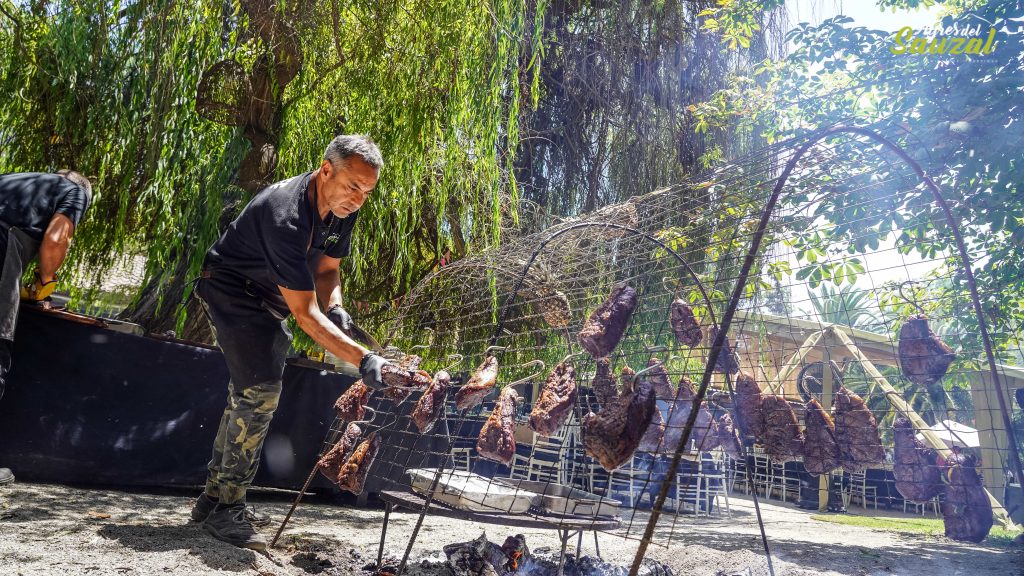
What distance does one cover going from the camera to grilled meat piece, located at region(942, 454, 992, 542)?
11.1ft

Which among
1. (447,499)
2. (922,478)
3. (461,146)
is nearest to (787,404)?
(922,478)

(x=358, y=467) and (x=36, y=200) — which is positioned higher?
(x=36, y=200)

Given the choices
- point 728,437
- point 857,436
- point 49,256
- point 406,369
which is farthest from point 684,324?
point 49,256

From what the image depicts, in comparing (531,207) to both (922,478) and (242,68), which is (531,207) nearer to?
(242,68)

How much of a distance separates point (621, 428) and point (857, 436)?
1.34 metres

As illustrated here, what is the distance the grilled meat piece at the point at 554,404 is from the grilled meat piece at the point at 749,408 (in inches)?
42.9

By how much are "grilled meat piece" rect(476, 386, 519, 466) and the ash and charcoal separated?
65 centimetres

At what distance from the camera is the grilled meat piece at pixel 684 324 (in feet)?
11.9

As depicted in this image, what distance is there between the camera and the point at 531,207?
842 centimetres

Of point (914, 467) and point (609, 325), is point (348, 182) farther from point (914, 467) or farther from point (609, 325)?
point (914, 467)

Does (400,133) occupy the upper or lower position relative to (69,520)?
upper

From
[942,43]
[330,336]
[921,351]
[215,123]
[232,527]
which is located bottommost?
[232,527]

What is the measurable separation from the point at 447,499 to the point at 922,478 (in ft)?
7.89

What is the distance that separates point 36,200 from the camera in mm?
4133
